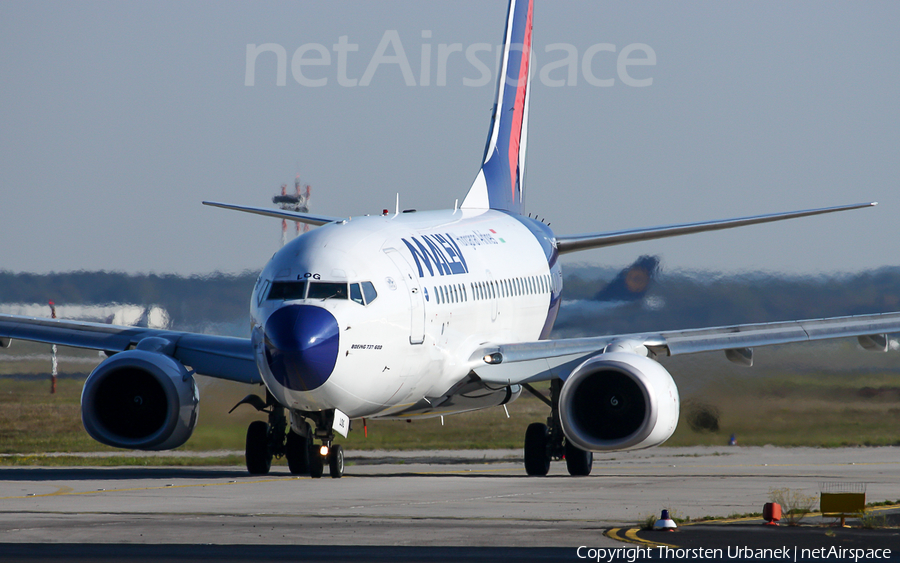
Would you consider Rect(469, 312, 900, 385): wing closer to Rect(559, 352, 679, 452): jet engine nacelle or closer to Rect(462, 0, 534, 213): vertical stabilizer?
Rect(559, 352, 679, 452): jet engine nacelle

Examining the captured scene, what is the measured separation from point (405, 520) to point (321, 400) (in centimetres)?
328

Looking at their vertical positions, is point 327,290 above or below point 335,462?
above

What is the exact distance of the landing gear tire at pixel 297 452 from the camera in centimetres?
2266

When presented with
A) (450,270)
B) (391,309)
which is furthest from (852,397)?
(391,309)

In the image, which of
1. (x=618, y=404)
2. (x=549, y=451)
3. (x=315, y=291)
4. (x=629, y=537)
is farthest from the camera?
(x=549, y=451)

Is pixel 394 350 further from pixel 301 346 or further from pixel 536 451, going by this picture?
pixel 536 451

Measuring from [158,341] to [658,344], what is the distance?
27.5ft

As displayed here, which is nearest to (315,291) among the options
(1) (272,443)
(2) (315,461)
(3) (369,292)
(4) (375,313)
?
(3) (369,292)

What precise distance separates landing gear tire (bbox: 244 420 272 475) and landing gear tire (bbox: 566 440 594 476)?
515cm

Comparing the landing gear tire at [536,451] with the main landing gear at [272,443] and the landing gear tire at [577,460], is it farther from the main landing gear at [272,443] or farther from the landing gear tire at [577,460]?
the main landing gear at [272,443]

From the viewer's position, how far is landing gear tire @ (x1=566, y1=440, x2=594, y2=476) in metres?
22.8

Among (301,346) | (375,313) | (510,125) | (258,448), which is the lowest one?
(258,448)

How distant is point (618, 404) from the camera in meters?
20.5

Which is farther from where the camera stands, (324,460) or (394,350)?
(324,460)
